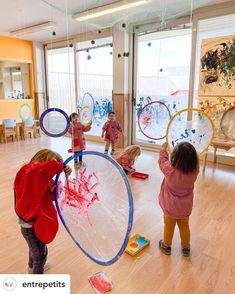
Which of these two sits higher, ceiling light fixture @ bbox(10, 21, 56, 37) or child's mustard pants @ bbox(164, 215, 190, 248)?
ceiling light fixture @ bbox(10, 21, 56, 37)

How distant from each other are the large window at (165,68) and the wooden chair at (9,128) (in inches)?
113

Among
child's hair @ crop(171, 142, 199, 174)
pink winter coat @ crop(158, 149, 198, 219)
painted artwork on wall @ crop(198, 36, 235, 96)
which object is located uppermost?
painted artwork on wall @ crop(198, 36, 235, 96)

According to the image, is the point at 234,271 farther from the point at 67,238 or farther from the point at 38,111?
the point at 38,111

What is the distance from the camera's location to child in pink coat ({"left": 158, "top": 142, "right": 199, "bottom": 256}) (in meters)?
1.62

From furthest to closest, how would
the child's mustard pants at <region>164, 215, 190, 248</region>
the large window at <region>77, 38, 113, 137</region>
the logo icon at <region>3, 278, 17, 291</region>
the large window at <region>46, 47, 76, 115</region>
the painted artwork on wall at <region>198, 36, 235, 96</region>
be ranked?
1. the large window at <region>46, 47, 76, 115</region>
2. the large window at <region>77, 38, 113, 137</region>
3. the painted artwork on wall at <region>198, 36, 235, 96</region>
4. the child's mustard pants at <region>164, 215, 190, 248</region>
5. the logo icon at <region>3, 278, 17, 291</region>

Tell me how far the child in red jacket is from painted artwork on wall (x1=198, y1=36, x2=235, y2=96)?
11.1 feet

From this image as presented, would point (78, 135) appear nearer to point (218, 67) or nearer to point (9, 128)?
point (218, 67)

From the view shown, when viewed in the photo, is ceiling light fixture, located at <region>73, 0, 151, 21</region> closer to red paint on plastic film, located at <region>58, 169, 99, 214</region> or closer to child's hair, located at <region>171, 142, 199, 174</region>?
child's hair, located at <region>171, 142, 199, 174</region>

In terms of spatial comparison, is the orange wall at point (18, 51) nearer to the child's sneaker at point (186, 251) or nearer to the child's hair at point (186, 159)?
the child's hair at point (186, 159)

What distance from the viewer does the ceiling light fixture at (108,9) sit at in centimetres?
334

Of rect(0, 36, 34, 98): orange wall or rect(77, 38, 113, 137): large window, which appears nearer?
rect(77, 38, 113, 137): large window

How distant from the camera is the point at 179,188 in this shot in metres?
1.67

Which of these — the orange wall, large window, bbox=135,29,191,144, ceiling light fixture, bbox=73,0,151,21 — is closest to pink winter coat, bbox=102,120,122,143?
large window, bbox=135,29,191,144

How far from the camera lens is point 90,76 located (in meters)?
5.86
